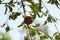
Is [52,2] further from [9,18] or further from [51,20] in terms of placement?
[9,18]

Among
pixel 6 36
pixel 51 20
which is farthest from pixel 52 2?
pixel 6 36

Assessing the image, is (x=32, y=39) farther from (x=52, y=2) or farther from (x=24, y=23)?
(x=52, y=2)

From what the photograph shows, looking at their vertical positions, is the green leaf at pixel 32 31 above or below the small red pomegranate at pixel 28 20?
below

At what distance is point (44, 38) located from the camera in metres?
2.16

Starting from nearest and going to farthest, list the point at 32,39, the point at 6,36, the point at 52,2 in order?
the point at 32,39, the point at 52,2, the point at 6,36

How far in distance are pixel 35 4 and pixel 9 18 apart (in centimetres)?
29

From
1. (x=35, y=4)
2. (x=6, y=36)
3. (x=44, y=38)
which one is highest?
(x=35, y=4)

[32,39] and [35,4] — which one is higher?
[35,4]

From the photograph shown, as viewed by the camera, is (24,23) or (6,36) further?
(6,36)

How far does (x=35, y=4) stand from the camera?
2094 mm

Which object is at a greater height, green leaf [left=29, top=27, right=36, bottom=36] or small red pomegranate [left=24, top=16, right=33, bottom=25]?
small red pomegranate [left=24, top=16, right=33, bottom=25]

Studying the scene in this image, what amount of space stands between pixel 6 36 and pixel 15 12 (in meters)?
16.1

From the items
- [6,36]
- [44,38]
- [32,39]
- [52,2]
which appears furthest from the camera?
[6,36]

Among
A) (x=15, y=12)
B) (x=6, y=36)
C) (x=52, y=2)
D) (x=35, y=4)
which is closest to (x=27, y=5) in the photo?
(x=35, y=4)
